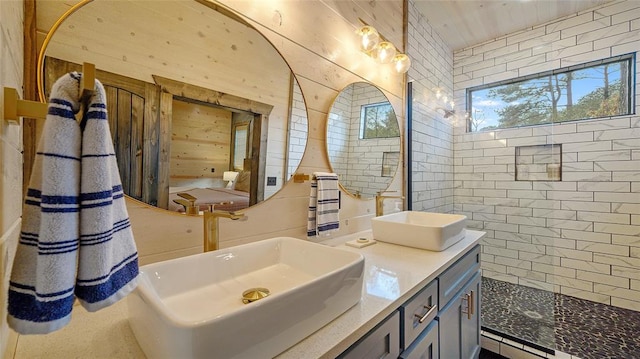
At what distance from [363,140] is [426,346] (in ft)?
3.89

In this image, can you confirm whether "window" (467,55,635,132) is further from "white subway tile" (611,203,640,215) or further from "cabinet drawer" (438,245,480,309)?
"cabinet drawer" (438,245,480,309)

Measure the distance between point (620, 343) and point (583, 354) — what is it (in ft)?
1.11

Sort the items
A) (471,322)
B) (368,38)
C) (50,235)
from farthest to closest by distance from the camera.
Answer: (368,38)
(471,322)
(50,235)

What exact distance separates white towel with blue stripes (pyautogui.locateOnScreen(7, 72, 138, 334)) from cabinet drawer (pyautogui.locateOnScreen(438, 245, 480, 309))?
111cm

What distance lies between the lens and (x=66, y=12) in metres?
0.72

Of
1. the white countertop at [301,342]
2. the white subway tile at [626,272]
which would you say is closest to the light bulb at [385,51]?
the white countertop at [301,342]

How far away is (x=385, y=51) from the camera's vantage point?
1.82 metres

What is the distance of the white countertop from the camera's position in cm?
55

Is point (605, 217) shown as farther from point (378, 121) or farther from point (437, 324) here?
point (437, 324)

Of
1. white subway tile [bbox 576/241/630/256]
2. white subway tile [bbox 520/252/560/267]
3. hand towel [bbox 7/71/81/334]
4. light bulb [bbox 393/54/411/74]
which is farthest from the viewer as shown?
white subway tile [bbox 520/252/560/267]

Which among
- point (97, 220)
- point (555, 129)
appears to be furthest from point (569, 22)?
point (97, 220)

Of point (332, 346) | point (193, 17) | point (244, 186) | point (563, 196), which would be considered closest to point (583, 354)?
point (563, 196)

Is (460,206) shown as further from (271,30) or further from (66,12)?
(66,12)

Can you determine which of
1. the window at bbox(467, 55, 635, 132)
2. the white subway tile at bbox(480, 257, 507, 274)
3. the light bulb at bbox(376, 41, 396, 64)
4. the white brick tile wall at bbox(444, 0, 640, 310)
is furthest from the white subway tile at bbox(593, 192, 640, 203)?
the light bulb at bbox(376, 41, 396, 64)
